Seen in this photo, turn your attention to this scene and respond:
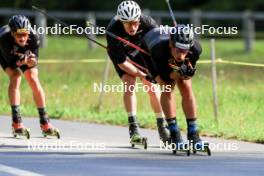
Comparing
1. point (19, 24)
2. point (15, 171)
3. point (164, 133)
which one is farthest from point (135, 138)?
point (15, 171)

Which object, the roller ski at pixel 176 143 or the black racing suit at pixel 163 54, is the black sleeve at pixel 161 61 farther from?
the roller ski at pixel 176 143

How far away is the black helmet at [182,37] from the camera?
13719 mm

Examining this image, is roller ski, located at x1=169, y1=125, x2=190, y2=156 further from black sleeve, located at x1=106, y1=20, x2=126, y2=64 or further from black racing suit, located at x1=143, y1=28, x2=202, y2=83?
black sleeve, located at x1=106, y1=20, x2=126, y2=64

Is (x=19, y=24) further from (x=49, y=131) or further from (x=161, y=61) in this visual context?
(x=161, y=61)

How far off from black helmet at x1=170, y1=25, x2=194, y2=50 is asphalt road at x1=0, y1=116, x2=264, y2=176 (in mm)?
1320

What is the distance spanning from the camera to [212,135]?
655 inches

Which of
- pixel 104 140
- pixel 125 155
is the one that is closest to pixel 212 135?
pixel 104 140

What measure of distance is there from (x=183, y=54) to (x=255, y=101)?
23.7 ft

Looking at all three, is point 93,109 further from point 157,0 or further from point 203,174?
point 157,0

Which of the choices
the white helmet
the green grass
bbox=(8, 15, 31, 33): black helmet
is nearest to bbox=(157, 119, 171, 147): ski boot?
the white helmet

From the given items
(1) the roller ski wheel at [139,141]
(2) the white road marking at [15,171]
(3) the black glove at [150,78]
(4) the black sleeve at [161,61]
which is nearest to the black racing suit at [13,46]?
(3) the black glove at [150,78]

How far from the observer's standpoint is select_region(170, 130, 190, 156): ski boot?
1405cm

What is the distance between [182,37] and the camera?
1372 cm

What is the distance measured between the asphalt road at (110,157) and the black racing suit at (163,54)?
997 mm
